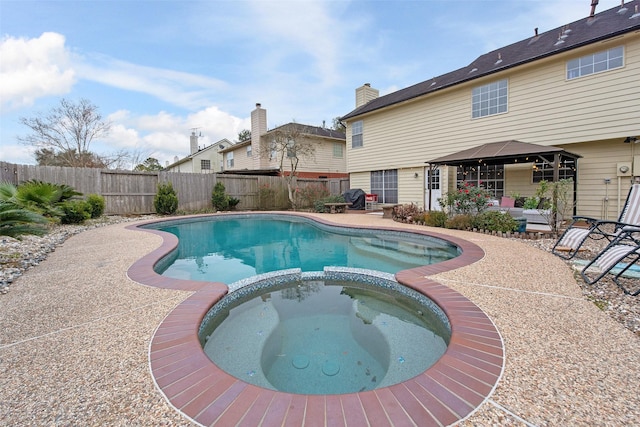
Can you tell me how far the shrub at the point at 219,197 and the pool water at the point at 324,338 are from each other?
11.6m

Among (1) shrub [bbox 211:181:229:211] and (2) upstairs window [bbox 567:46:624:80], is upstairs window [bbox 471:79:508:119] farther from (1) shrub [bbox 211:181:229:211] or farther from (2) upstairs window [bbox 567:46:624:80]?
(1) shrub [bbox 211:181:229:211]

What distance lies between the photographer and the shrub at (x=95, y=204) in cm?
1127

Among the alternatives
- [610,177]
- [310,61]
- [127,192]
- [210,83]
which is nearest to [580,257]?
[610,177]

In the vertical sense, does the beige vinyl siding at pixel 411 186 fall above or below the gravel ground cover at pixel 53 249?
above

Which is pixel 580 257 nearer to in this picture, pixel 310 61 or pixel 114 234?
pixel 114 234

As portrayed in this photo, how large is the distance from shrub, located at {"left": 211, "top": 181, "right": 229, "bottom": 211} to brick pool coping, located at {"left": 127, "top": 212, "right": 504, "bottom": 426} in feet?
42.7

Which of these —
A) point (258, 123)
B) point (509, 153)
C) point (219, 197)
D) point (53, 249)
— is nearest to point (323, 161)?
point (258, 123)

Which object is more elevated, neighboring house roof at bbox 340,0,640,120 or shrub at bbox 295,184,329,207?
neighboring house roof at bbox 340,0,640,120

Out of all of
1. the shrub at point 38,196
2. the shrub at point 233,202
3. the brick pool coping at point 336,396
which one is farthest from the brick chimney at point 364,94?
the brick pool coping at point 336,396

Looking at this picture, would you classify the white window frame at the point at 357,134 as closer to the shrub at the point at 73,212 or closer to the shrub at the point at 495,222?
the shrub at the point at 495,222

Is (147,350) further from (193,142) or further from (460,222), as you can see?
(193,142)

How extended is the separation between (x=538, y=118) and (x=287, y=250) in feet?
29.9

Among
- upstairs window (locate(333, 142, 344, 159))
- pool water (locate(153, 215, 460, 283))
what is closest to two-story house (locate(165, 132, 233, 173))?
upstairs window (locate(333, 142, 344, 159))

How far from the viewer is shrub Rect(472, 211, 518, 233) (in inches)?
306
